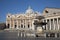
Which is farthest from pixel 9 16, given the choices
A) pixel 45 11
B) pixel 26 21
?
pixel 45 11

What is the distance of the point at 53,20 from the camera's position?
77.8 metres

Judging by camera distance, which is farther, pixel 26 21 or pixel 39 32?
pixel 26 21

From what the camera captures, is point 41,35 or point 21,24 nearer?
point 41,35

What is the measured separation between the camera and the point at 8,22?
443 feet

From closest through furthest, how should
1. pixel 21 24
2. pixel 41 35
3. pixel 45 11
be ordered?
1. pixel 41 35
2. pixel 45 11
3. pixel 21 24

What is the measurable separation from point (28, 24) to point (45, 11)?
38709 millimetres

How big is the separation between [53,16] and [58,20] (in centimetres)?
387

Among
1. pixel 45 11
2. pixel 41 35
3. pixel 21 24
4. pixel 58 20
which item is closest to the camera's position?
pixel 41 35

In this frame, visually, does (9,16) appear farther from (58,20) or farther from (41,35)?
(41,35)

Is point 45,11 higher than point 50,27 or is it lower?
higher

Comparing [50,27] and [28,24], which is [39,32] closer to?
[50,27]

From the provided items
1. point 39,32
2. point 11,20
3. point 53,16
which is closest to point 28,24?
point 11,20

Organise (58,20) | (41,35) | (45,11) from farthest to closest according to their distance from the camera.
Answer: (45,11) < (58,20) < (41,35)

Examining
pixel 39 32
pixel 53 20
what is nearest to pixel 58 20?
pixel 53 20
